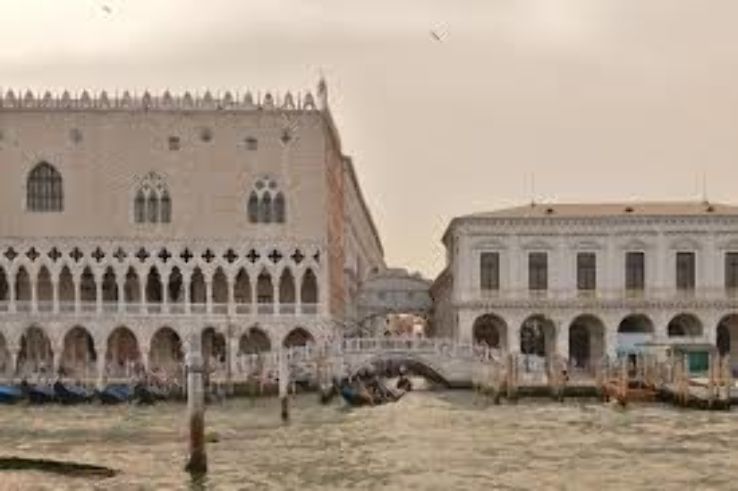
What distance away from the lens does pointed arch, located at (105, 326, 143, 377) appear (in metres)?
38.0

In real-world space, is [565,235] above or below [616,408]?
above

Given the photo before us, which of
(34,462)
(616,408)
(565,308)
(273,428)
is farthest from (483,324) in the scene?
(34,462)

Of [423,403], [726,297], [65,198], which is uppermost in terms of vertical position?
[65,198]

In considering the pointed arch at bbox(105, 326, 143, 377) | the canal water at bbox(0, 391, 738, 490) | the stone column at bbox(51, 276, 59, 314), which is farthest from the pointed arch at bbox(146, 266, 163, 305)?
the canal water at bbox(0, 391, 738, 490)

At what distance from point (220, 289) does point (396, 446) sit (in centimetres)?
1773

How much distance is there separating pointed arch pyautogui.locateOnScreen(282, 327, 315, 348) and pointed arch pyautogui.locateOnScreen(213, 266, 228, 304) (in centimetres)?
197

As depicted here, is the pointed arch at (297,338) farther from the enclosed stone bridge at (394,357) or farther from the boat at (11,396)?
the boat at (11,396)

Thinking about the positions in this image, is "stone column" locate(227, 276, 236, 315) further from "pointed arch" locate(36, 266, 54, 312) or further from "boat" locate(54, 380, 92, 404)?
"boat" locate(54, 380, 92, 404)

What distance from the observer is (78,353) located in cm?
3884

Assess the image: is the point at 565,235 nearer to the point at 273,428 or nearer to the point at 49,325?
the point at 49,325

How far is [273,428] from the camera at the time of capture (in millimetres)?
25078

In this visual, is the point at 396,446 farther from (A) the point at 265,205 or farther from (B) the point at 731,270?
(B) the point at 731,270

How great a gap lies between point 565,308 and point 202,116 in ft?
36.5

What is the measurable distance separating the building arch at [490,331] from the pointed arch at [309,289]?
15.5 feet
